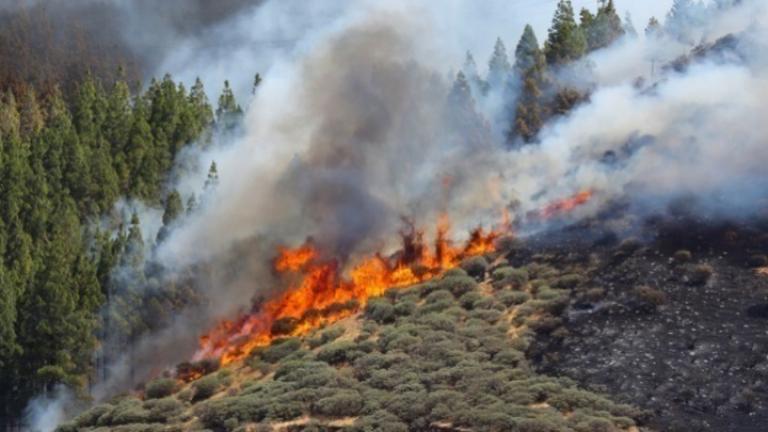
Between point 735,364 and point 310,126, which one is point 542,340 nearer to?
point 735,364

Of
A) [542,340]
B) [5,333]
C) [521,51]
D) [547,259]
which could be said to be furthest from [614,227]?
[521,51]

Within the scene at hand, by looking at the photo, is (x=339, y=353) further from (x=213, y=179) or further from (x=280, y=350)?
(x=213, y=179)

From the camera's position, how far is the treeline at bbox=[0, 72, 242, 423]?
74438 mm

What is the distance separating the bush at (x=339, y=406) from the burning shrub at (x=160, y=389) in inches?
421

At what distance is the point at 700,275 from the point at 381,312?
16.2 meters

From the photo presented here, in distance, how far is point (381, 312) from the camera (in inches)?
2539

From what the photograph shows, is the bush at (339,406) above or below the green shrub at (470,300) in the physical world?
below

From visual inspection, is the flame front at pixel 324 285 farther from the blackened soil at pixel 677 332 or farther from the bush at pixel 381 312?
the blackened soil at pixel 677 332

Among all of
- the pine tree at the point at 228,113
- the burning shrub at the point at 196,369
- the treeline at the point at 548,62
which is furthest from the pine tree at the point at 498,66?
the burning shrub at the point at 196,369

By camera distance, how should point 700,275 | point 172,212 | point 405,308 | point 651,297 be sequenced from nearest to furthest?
point 651,297
point 700,275
point 405,308
point 172,212

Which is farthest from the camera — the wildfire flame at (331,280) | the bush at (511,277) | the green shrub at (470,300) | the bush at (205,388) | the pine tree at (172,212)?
the pine tree at (172,212)

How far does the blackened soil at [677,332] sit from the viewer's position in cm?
4959

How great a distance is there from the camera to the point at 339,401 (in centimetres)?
5475

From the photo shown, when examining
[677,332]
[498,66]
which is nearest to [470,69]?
[498,66]
